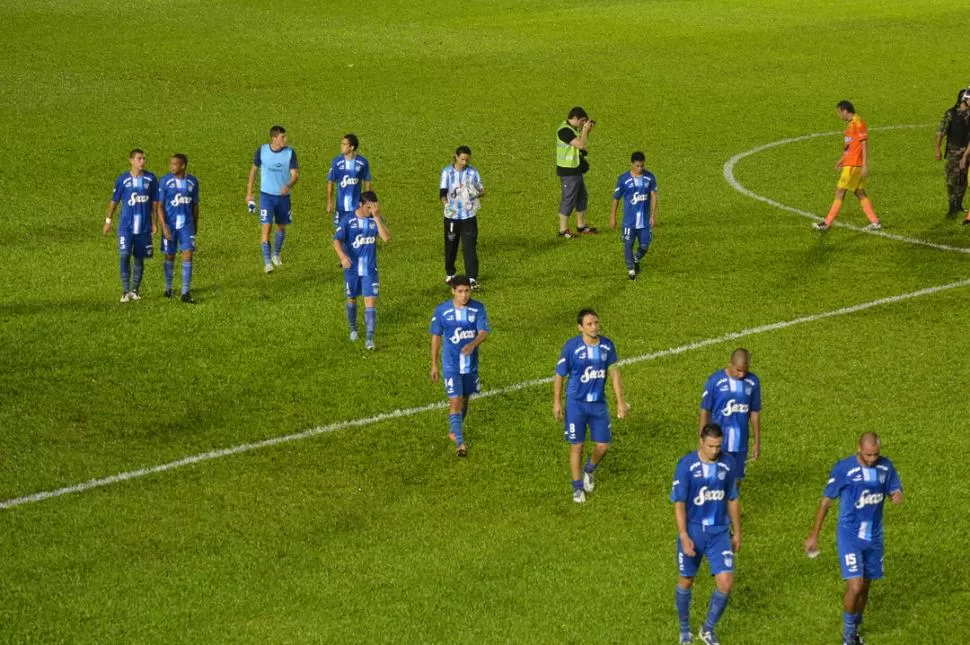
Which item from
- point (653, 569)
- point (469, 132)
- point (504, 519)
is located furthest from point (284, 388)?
point (469, 132)

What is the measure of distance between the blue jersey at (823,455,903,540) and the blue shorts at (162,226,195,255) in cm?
1276

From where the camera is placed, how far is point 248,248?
26391 millimetres

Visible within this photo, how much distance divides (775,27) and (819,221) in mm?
29964

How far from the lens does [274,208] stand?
24.8 m

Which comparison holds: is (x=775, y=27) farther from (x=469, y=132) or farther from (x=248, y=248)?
(x=248, y=248)

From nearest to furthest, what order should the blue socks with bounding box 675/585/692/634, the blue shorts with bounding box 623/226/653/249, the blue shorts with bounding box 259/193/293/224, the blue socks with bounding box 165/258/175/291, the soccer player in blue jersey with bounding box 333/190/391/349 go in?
the blue socks with bounding box 675/585/692/634 → the soccer player in blue jersey with bounding box 333/190/391/349 → the blue socks with bounding box 165/258/175/291 → the blue shorts with bounding box 623/226/653/249 → the blue shorts with bounding box 259/193/293/224

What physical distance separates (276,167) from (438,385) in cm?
665

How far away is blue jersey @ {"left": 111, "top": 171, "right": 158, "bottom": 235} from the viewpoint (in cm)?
2250

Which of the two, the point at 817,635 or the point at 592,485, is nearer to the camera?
the point at 817,635

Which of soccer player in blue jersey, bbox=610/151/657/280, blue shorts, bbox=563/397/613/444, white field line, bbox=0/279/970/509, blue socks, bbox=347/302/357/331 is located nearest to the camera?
blue shorts, bbox=563/397/613/444

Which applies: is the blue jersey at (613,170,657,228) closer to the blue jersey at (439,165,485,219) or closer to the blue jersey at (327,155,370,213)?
the blue jersey at (439,165,485,219)

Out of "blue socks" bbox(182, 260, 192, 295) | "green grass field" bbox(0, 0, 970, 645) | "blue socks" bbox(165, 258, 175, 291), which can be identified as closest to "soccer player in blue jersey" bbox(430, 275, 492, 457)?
"green grass field" bbox(0, 0, 970, 645)

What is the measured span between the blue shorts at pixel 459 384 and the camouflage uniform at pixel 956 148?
14.9 m

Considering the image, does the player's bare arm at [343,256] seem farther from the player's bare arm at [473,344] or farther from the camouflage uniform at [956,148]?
the camouflage uniform at [956,148]
